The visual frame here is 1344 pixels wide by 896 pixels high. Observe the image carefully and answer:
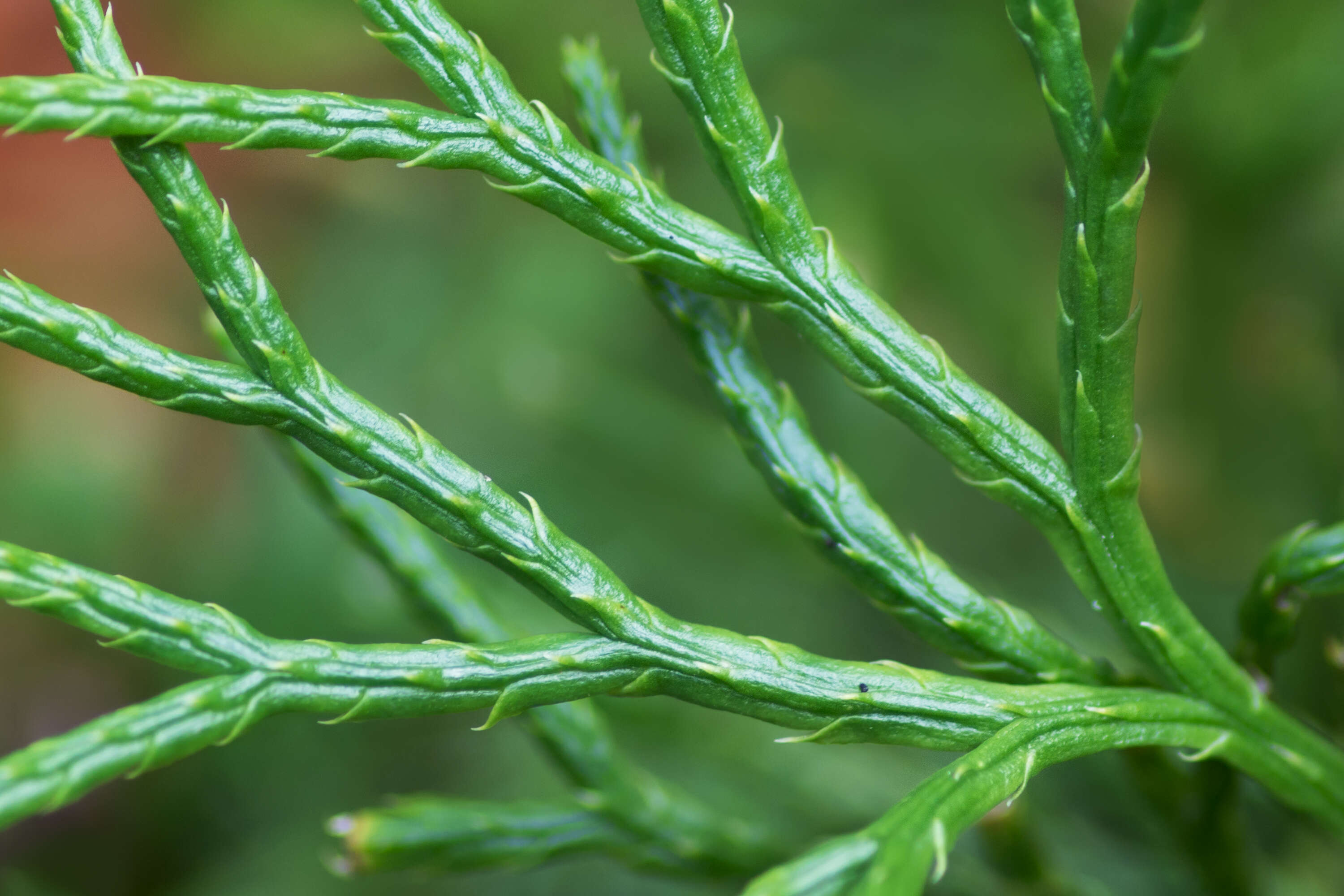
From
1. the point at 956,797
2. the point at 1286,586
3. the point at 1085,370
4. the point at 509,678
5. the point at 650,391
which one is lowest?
the point at 1286,586

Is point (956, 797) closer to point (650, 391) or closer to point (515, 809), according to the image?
point (515, 809)

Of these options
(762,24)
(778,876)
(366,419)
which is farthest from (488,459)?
(778,876)

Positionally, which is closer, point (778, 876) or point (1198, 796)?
point (778, 876)

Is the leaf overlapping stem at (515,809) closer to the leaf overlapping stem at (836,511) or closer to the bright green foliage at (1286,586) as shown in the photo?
the leaf overlapping stem at (836,511)

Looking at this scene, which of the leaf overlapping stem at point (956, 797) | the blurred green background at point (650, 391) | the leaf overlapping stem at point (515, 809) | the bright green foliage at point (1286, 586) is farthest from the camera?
the blurred green background at point (650, 391)

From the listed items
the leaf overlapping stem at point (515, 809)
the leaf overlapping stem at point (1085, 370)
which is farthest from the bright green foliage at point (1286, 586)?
the leaf overlapping stem at point (515, 809)

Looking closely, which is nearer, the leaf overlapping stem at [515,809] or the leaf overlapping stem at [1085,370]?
the leaf overlapping stem at [1085,370]

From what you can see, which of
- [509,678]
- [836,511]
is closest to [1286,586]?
[836,511]

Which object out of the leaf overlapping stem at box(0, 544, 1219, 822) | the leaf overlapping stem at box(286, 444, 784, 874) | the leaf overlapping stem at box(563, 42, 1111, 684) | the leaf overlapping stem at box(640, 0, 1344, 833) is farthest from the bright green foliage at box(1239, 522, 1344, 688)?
the leaf overlapping stem at box(286, 444, 784, 874)

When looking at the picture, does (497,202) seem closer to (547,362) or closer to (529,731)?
(547,362)
